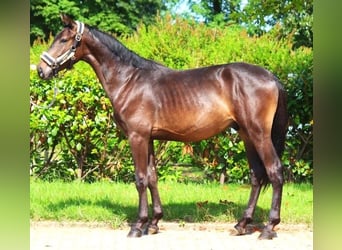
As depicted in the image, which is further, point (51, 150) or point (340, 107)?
point (51, 150)

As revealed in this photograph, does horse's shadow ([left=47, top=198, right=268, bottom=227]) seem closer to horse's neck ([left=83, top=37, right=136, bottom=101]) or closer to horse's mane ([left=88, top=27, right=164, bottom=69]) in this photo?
horse's neck ([left=83, top=37, right=136, bottom=101])

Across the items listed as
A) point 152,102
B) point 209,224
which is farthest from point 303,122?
point 152,102

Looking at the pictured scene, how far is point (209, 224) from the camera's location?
5.74m

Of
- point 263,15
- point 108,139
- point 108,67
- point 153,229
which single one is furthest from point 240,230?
point 263,15

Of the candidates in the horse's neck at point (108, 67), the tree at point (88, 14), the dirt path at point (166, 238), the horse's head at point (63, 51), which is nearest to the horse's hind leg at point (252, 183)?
the dirt path at point (166, 238)

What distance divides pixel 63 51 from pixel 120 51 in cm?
60

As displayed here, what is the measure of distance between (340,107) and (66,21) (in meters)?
4.99

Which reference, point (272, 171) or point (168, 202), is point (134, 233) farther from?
point (272, 171)

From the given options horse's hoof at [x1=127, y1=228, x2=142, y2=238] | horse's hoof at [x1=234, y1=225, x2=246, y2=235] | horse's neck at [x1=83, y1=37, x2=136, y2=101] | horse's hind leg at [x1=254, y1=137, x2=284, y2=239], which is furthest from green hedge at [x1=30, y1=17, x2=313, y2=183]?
horse's hoof at [x1=127, y1=228, x2=142, y2=238]

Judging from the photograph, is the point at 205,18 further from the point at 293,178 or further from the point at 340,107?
the point at 340,107

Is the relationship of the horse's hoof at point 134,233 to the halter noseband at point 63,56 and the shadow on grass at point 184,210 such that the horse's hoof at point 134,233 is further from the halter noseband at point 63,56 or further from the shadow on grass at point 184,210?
A: the halter noseband at point 63,56

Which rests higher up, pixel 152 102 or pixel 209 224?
pixel 152 102

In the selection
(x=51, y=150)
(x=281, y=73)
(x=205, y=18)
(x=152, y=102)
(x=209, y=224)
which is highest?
(x=205, y=18)

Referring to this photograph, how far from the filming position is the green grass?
5.84 meters
